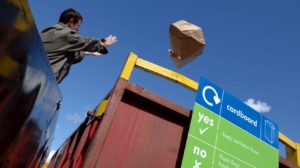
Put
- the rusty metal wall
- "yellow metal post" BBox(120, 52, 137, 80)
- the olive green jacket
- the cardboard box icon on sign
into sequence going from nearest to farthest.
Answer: the rusty metal wall < the olive green jacket < "yellow metal post" BBox(120, 52, 137, 80) < the cardboard box icon on sign

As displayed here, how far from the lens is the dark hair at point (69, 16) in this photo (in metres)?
2.80

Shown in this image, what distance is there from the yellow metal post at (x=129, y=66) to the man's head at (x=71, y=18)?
61cm

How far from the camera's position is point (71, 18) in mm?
2795

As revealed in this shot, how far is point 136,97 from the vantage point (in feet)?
8.94

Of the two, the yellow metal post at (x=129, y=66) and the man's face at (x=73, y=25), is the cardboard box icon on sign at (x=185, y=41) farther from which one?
the man's face at (x=73, y=25)

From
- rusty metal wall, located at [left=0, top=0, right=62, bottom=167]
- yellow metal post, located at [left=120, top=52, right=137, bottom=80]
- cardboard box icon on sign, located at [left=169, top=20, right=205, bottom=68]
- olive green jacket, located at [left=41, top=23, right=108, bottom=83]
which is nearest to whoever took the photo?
rusty metal wall, located at [left=0, top=0, right=62, bottom=167]

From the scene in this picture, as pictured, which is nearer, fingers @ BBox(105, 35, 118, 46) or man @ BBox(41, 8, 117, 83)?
man @ BBox(41, 8, 117, 83)

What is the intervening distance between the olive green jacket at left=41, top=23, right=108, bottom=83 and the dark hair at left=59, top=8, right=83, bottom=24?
30cm

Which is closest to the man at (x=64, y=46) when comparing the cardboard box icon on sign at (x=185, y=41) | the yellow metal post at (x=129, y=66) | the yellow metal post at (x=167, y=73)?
the yellow metal post at (x=129, y=66)

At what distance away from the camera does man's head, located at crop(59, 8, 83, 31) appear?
2.80m

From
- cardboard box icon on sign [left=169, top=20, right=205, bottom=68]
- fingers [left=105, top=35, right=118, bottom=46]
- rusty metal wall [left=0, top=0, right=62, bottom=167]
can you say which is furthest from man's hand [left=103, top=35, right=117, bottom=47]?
rusty metal wall [left=0, top=0, right=62, bottom=167]

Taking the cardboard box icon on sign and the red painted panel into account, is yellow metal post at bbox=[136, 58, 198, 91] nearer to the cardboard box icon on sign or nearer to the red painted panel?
the cardboard box icon on sign

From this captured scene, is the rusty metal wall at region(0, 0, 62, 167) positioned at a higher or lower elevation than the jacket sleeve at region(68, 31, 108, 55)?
lower

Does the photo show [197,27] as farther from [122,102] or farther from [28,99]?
[28,99]
